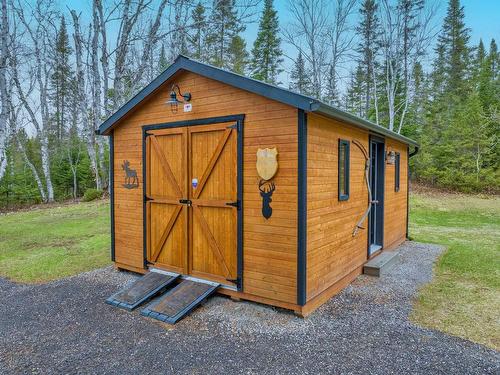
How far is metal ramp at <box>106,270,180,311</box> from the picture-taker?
422 centimetres

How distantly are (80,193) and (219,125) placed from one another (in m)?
18.5

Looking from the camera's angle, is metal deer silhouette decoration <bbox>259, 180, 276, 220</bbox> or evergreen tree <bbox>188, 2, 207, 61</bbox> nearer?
metal deer silhouette decoration <bbox>259, 180, 276, 220</bbox>

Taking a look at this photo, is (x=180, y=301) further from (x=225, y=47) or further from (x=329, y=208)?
(x=225, y=47)

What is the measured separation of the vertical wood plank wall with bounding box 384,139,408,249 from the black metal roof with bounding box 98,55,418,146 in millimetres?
1565

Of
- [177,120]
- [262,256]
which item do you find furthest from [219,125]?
[262,256]

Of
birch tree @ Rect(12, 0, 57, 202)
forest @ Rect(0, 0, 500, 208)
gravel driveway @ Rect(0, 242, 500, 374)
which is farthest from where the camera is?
birch tree @ Rect(12, 0, 57, 202)

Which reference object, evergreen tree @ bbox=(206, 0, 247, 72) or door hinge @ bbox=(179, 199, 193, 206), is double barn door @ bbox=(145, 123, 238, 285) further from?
evergreen tree @ bbox=(206, 0, 247, 72)

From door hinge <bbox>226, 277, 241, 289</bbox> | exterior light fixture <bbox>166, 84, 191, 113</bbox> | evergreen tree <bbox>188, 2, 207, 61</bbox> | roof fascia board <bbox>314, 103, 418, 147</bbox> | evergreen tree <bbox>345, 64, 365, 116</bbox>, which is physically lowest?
door hinge <bbox>226, 277, 241, 289</bbox>

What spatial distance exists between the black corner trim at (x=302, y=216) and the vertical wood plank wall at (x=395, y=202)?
352cm

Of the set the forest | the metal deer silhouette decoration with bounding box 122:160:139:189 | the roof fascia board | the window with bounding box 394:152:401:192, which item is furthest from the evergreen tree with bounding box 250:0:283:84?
the metal deer silhouette decoration with bounding box 122:160:139:189

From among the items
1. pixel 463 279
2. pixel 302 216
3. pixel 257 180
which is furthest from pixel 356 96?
pixel 302 216

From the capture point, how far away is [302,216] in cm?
377

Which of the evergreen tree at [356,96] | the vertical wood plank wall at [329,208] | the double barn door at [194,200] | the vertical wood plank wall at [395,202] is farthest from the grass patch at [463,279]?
the evergreen tree at [356,96]

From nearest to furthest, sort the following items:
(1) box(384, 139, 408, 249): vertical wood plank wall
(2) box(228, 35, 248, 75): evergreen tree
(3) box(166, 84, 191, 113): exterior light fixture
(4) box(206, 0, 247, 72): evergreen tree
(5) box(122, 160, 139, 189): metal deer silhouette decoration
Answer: (3) box(166, 84, 191, 113): exterior light fixture < (5) box(122, 160, 139, 189): metal deer silhouette decoration < (1) box(384, 139, 408, 249): vertical wood plank wall < (4) box(206, 0, 247, 72): evergreen tree < (2) box(228, 35, 248, 75): evergreen tree
